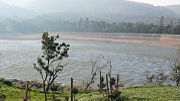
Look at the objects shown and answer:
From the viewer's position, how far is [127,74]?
1339 inches

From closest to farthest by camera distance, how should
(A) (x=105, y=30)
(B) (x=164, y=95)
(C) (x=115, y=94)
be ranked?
(C) (x=115, y=94)
(B) (x=164, y=95)
(A) (x=105, y=30)

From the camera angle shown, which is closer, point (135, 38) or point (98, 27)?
point (135, 38)

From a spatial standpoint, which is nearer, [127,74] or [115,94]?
[115,94]

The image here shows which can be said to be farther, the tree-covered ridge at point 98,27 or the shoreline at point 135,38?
the tree-covered ridge at point 98,27

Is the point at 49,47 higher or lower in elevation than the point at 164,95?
higher

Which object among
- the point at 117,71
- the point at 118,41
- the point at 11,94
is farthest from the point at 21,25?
the point at 11,94

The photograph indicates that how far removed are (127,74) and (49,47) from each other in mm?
18011

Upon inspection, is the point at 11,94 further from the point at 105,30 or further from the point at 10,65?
the point at 105,30

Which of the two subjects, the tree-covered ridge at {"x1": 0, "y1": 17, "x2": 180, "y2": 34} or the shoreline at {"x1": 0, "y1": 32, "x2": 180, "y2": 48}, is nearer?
the shoreline at {"x1": 0, "y1": 32, "x2": 180, "y2": 48}

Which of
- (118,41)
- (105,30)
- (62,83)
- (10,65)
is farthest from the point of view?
(105,30)

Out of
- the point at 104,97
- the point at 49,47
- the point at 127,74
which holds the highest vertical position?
the point at 49,47

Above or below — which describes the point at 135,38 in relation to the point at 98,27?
below

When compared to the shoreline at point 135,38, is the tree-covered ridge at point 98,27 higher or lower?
higher

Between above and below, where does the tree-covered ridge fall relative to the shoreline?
above
